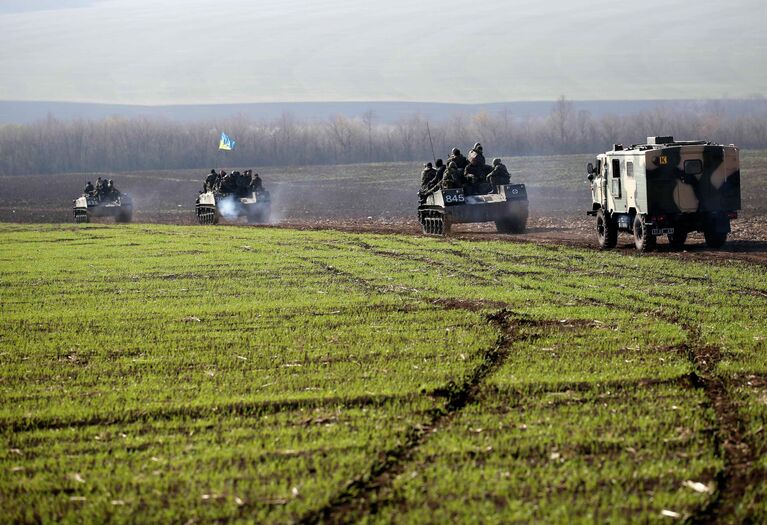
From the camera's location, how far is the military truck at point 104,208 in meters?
56.6

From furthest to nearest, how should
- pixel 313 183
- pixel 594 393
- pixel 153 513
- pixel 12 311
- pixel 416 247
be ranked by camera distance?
pixel 313 183 → pixel 416 247 → pixel 12 311 → pixel 594 393 → pixel 153 513

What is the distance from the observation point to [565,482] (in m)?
8.58

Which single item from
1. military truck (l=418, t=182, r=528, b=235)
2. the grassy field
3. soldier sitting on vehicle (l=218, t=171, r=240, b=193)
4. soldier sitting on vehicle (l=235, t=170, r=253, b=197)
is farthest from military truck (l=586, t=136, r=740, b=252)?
soldier sitting on vehicle (l=235, t=170, r=253, b=197)

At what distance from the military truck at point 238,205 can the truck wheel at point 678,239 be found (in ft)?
85.8

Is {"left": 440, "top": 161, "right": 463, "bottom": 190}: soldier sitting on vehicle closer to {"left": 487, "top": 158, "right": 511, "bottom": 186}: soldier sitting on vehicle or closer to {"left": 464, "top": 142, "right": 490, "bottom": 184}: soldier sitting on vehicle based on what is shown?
{"left": 464, "top": 142, "right": 490, "bottom": 184}: soldier sitting on vehicle

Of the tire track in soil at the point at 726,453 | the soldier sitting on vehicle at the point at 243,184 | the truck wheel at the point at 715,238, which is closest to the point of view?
the tire track in soil at the point at 726,453

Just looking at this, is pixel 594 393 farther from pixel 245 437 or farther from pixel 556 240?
pixel 556 240

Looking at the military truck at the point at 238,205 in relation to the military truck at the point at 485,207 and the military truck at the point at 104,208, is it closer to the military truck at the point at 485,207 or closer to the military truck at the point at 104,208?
the military truck at the point at 104,208

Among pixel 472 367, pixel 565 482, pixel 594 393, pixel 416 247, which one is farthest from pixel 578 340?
pixel 416 247

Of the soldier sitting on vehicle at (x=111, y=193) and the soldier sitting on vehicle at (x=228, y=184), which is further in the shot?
the soldier sitting on vehicle at (x=111, y=193)

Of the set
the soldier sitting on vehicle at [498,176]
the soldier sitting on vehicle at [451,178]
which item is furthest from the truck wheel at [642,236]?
the soldier sitting on vehicle at [451,178]

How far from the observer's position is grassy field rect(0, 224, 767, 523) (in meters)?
8.36

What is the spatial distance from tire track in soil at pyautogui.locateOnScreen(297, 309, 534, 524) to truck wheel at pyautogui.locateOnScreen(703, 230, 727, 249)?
1538cm

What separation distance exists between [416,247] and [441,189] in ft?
21.4
